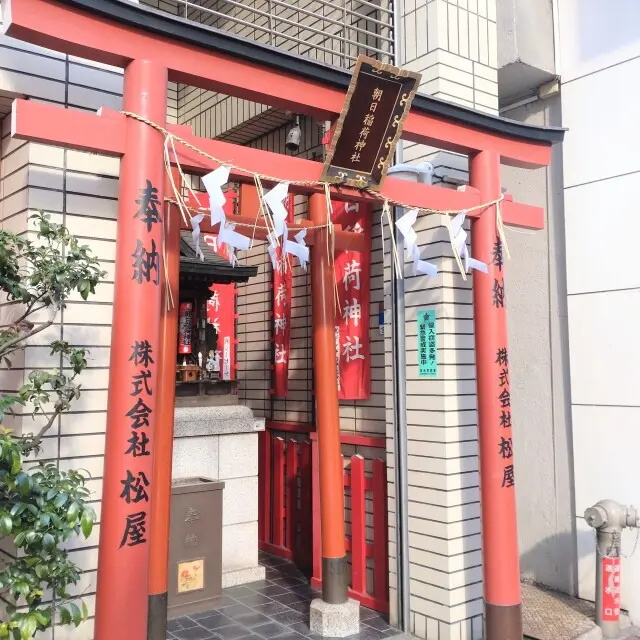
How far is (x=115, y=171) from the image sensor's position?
4973 mm

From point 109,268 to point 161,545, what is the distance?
214 cm

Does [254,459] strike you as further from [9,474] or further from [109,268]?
[9,474]

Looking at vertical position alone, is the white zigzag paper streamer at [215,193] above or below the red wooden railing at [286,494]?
above

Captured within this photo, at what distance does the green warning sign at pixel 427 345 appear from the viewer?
6.35 m

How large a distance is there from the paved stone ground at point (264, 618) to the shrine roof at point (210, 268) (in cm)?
379

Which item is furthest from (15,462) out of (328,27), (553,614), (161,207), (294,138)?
(328,27)

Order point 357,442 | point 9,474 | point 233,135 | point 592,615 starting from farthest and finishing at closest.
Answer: point 233,135
point 357,442
point 592,615
point 9,474

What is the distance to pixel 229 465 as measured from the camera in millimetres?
8203

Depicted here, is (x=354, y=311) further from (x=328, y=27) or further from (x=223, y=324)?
(x=328, y=27)

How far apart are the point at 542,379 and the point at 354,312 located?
2.41 m

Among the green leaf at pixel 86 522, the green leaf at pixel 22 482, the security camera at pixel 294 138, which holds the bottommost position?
the green leaf at pixel 86 522

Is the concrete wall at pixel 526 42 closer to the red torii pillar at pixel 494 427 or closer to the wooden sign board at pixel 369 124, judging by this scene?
the red torii pillar at pixel 494 427

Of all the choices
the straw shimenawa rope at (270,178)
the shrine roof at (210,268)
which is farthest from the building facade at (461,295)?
the shrine roof at (210,268)

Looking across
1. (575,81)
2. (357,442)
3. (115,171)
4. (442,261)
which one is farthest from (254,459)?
(575,81)
